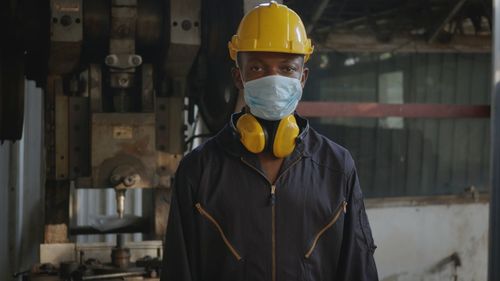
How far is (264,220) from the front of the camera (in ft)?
5.62

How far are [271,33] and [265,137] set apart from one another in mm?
299

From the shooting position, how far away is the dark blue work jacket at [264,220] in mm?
1705

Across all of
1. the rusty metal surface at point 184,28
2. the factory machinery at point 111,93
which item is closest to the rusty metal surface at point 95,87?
the factory machinery at point 111,93

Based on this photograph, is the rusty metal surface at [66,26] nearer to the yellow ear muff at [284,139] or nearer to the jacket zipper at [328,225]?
the yellow ear muff at [284,139]

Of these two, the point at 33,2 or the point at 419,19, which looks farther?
the point at 419,19

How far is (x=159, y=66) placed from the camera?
3.13 meters

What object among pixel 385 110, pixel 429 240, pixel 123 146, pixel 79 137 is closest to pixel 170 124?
pixel 123 146

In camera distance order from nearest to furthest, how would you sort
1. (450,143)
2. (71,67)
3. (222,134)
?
1. (222,134)
2. (71,67)
3. (450,143)

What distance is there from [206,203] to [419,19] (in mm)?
4034

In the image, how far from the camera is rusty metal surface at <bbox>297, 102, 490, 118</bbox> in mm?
4238

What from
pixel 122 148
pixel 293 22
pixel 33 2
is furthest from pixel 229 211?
pixel 33 2

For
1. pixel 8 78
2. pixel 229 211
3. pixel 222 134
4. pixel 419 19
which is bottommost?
pixel 229 211

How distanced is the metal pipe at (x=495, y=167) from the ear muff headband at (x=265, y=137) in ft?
4.93

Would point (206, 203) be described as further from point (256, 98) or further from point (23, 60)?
point (23, 60)
